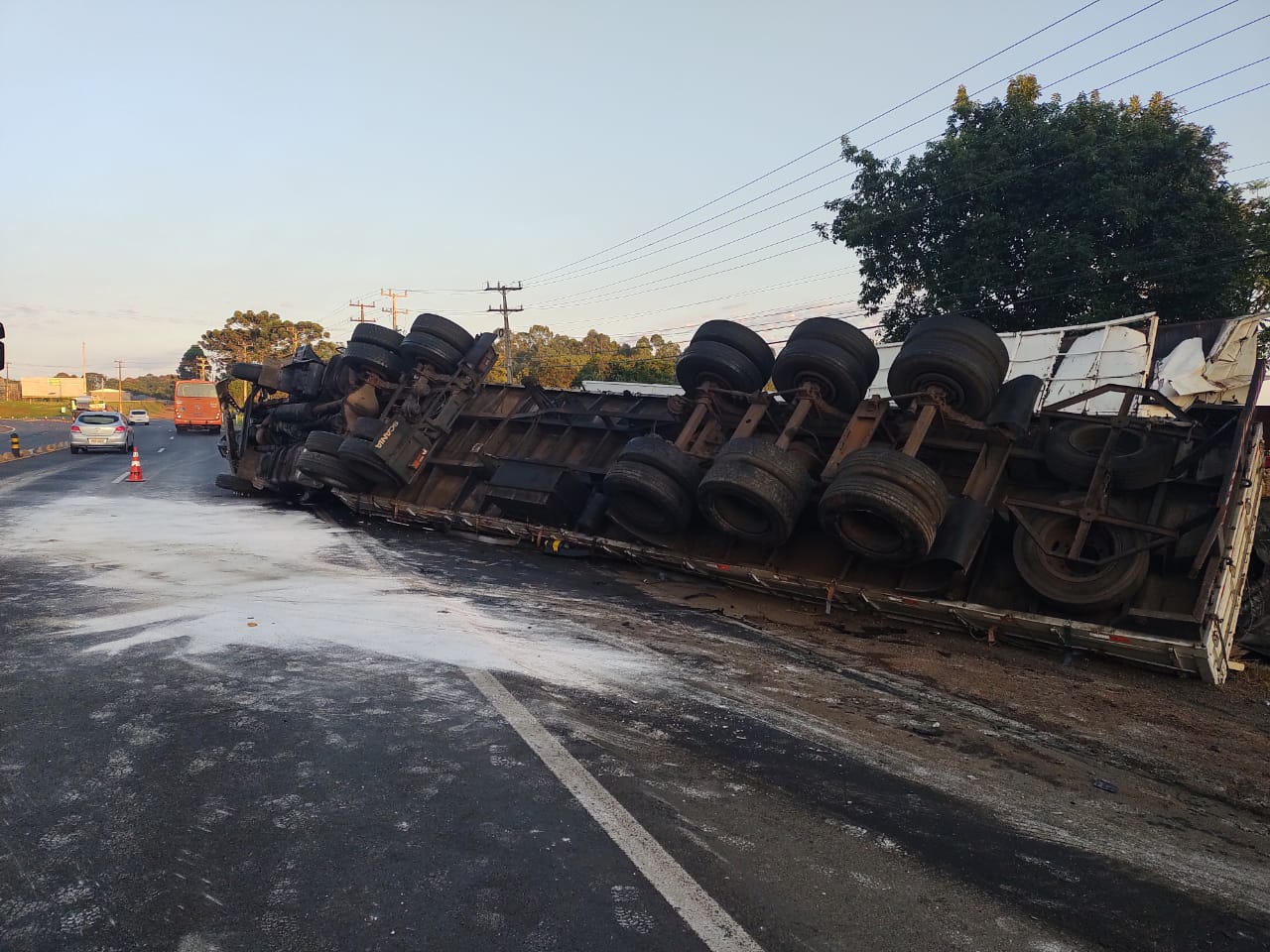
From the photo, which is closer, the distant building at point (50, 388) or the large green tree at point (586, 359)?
the large green tree at point (586, 359)

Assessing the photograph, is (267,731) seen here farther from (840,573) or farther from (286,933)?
(840,573)

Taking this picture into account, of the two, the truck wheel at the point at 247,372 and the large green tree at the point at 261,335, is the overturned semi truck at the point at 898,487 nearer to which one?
the truck wheel at the point at 247,372

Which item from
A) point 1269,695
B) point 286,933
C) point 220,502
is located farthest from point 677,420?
point 220,502

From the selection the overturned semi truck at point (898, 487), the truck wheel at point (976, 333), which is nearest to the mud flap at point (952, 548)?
the overturned semi truck at point (898, 487)

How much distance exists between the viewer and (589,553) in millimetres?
9516

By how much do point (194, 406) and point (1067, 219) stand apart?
40855 mm

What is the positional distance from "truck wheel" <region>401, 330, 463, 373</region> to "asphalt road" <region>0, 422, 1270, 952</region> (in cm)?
704

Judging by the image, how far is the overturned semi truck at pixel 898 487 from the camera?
20.8ft

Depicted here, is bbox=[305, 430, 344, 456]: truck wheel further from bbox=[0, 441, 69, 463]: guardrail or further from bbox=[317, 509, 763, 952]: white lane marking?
bbox=[0, 441, 69, 463]: guardrail

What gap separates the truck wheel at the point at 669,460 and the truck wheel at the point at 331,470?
5.45m

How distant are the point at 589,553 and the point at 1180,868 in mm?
6878

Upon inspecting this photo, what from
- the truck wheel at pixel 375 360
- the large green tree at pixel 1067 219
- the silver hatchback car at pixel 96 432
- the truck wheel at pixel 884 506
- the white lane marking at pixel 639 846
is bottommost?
the white lane marking at pixel 639 846

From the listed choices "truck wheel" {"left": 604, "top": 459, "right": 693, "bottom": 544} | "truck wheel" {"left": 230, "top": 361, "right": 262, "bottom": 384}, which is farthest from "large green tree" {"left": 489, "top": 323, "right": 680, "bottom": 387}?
"truck wheel" {"left": 604, "top": 459, "right": 693, "bottom": 544}

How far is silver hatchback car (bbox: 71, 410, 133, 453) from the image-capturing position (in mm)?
25812
